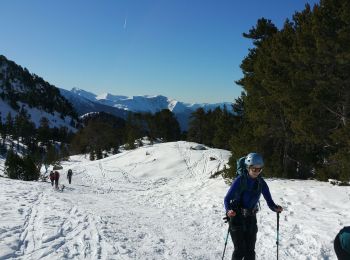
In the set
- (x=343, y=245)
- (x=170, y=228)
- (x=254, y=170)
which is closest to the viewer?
(x=343, y=245)

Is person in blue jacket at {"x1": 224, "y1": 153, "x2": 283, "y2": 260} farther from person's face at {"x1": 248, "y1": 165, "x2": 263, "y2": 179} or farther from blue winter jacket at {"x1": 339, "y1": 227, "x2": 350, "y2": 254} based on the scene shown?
blue winter jacket at {"x1": 339, "y1": 227, "x2": 350, "y2": 254}

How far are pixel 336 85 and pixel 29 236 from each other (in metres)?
14.8

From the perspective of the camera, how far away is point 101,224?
1280 cm

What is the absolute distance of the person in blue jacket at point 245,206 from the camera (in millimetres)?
6738

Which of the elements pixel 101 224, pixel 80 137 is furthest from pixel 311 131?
pixel 80 137

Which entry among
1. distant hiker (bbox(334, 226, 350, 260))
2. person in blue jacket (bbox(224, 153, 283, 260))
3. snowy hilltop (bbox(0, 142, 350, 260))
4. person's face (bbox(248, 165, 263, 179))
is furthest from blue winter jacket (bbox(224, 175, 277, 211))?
snowy hilltop (bbox(0, 142, 350, 260))

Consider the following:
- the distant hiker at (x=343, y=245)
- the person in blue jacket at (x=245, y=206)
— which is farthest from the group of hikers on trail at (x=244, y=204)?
the distant hiker at (x=343, y=245)

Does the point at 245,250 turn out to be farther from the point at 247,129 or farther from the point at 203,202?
the point at 247,129

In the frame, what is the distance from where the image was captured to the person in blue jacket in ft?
22.1

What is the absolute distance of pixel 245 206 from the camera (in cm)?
684

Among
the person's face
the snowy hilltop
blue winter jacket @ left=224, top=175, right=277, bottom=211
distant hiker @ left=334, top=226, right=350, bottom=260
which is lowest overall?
A: the snowy hilltop

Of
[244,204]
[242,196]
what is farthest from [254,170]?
[244,204]

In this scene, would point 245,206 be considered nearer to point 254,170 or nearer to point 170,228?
point 254,170

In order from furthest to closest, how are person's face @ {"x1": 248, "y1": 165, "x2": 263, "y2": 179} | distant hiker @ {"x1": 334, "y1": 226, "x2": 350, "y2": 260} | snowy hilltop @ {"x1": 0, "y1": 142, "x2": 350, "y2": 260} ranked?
snowy hilltop @ {"x1": 0, "y1": 142, "x2": 350, "y2": 260}
person's face @ {"x1": 248, "y1": 165, "x2": 263, "y2": 179}
distant hiker @ {"x1": 334, "y1": 226, "x2": 350, "y2": 260}
